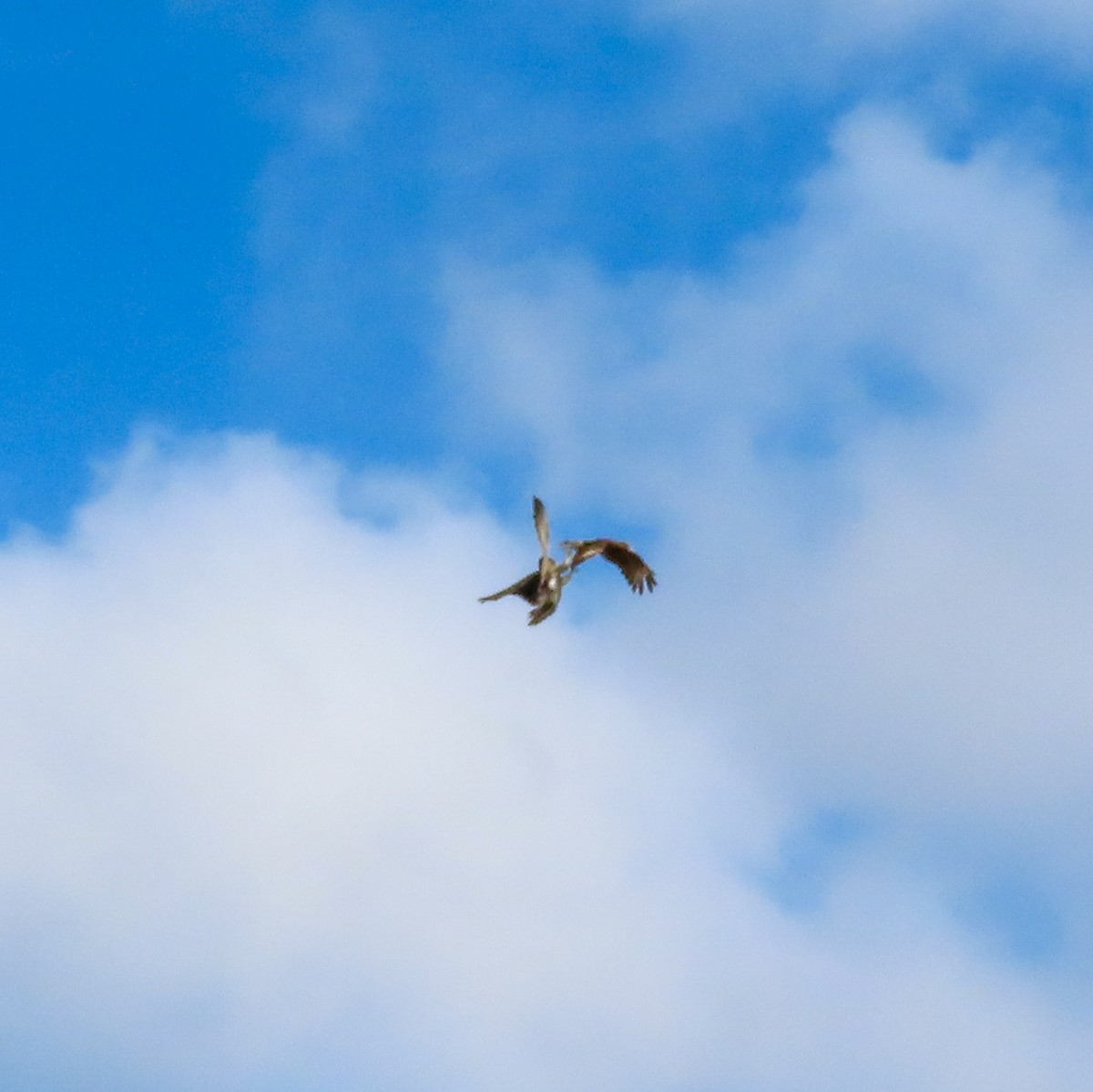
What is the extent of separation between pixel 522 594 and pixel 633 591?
1031 cm

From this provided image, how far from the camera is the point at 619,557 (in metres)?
46.8

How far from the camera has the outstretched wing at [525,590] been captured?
38.0 meters

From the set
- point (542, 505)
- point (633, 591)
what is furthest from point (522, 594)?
point (633, 591)

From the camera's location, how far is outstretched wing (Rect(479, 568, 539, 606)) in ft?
125

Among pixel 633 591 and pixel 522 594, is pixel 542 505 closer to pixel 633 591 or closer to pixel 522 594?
pixel 522 594

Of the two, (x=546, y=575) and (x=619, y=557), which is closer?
(x=546, y=575)

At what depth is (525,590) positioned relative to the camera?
38281 mm

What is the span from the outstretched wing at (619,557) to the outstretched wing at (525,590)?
212cm

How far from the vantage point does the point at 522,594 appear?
3841 cm

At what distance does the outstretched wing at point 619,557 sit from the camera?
41062 mm

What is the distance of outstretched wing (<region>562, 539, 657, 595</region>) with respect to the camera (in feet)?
135

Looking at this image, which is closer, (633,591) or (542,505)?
(542,505)

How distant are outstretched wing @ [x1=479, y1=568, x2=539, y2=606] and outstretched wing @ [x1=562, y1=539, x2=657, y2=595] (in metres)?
2.12

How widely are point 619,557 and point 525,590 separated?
29.7 feet
